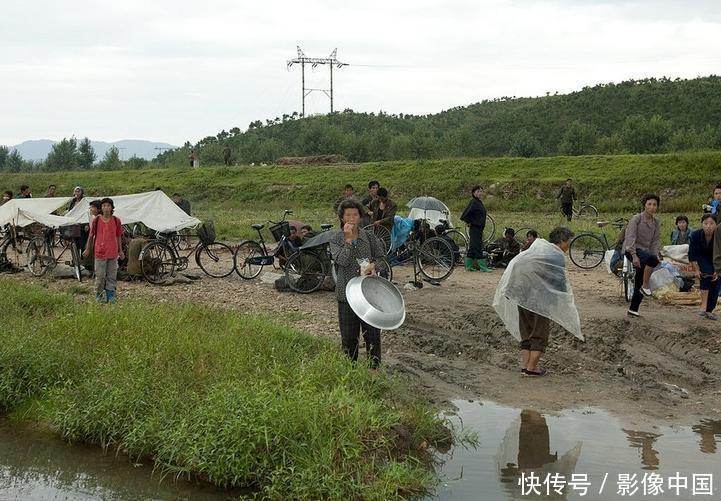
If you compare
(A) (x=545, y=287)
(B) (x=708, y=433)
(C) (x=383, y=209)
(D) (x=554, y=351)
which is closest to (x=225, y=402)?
(A) (x=545, y=287)

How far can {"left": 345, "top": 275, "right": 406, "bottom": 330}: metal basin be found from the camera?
7.57 metres

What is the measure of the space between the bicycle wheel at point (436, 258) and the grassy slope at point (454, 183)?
12545 mm

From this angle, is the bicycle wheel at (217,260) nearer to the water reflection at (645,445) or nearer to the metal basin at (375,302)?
the metal basin at (375,302)

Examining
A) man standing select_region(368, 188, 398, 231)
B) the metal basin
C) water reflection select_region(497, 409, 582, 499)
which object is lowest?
water reflection select_region(497, 409, 582, 499)

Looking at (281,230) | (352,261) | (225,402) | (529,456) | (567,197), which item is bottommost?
(529,456)

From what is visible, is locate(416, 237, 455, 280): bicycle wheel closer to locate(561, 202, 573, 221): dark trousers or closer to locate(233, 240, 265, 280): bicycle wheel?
locate(233, 240, 265, 280): bicycle wheel

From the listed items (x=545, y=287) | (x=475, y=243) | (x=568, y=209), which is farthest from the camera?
(x=568, y=209)

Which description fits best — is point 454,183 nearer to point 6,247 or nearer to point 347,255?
point 6,247

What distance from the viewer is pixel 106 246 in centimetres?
1194

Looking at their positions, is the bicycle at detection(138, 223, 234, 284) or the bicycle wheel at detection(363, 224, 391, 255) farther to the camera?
the bicycle wheel at detection(363, 224, 391, 255)

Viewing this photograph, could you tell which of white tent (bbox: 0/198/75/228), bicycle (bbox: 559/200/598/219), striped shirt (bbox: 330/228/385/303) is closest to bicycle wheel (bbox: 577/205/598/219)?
bicycle (bbox: 559/200/598/219)

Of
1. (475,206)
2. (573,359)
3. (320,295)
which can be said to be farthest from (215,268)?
(573,359)

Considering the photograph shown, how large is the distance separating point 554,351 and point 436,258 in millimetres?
4894

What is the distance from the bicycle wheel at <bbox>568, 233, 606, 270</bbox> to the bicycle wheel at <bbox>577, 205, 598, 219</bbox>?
1228 cm
